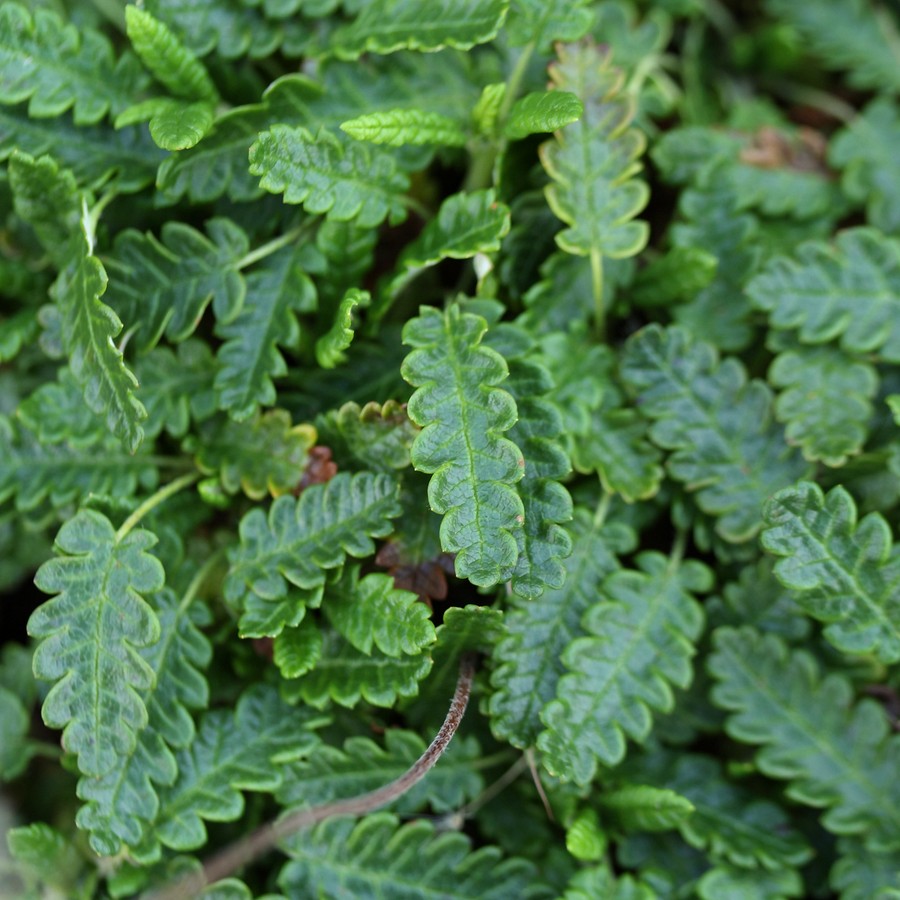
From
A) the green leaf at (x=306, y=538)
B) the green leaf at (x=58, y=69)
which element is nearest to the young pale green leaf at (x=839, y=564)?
the green leaf at (x=306, y=538)

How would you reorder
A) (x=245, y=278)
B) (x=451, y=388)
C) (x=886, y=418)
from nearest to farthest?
(x=451, y=388) < (x=245, y=278) < (x=886, y=418)

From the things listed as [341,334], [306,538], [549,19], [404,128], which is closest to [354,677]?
[306,538]

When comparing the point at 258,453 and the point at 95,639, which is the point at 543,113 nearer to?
the point at 258,453

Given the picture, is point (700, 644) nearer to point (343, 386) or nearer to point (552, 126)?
point (343, 386)

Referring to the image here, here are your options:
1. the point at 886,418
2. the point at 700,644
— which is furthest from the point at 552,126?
the point at 700,644

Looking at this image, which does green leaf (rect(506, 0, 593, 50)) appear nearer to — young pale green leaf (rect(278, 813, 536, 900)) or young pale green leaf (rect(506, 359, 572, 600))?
young pale green leaf (rect(506, 359, 572, 600))

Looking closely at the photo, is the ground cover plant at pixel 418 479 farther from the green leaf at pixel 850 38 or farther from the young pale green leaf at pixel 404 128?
the green leaf at pixel 850 38

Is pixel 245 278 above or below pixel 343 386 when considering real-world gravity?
above
